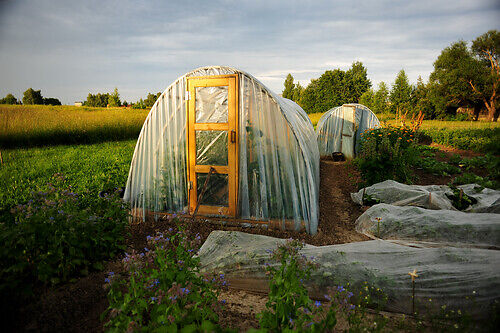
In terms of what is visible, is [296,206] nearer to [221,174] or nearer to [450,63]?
[221,174]

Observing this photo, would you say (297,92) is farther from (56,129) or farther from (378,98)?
(56,129)

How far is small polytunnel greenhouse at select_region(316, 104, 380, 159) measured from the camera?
37.4 ft

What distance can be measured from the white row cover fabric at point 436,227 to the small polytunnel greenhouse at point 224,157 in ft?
3.57

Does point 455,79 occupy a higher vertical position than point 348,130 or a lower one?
higher

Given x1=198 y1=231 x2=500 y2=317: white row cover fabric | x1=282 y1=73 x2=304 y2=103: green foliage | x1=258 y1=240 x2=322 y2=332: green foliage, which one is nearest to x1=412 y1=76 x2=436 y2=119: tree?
x1=282 y1=73 x2=304 y2=103: green foliage

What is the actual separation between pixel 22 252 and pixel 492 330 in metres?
4.00

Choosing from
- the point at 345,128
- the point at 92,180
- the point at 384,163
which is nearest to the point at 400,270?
the point at 384,163

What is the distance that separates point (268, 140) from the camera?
477 centimetres

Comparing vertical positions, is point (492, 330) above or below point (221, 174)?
below

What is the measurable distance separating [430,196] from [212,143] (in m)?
4.28

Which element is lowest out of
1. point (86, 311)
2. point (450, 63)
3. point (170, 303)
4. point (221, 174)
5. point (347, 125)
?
point (86, 311)

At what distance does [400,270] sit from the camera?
2615 mm

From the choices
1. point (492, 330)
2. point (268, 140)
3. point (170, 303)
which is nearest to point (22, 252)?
point (170, 303)

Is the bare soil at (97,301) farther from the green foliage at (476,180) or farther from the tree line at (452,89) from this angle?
the tree line at (452,89)
